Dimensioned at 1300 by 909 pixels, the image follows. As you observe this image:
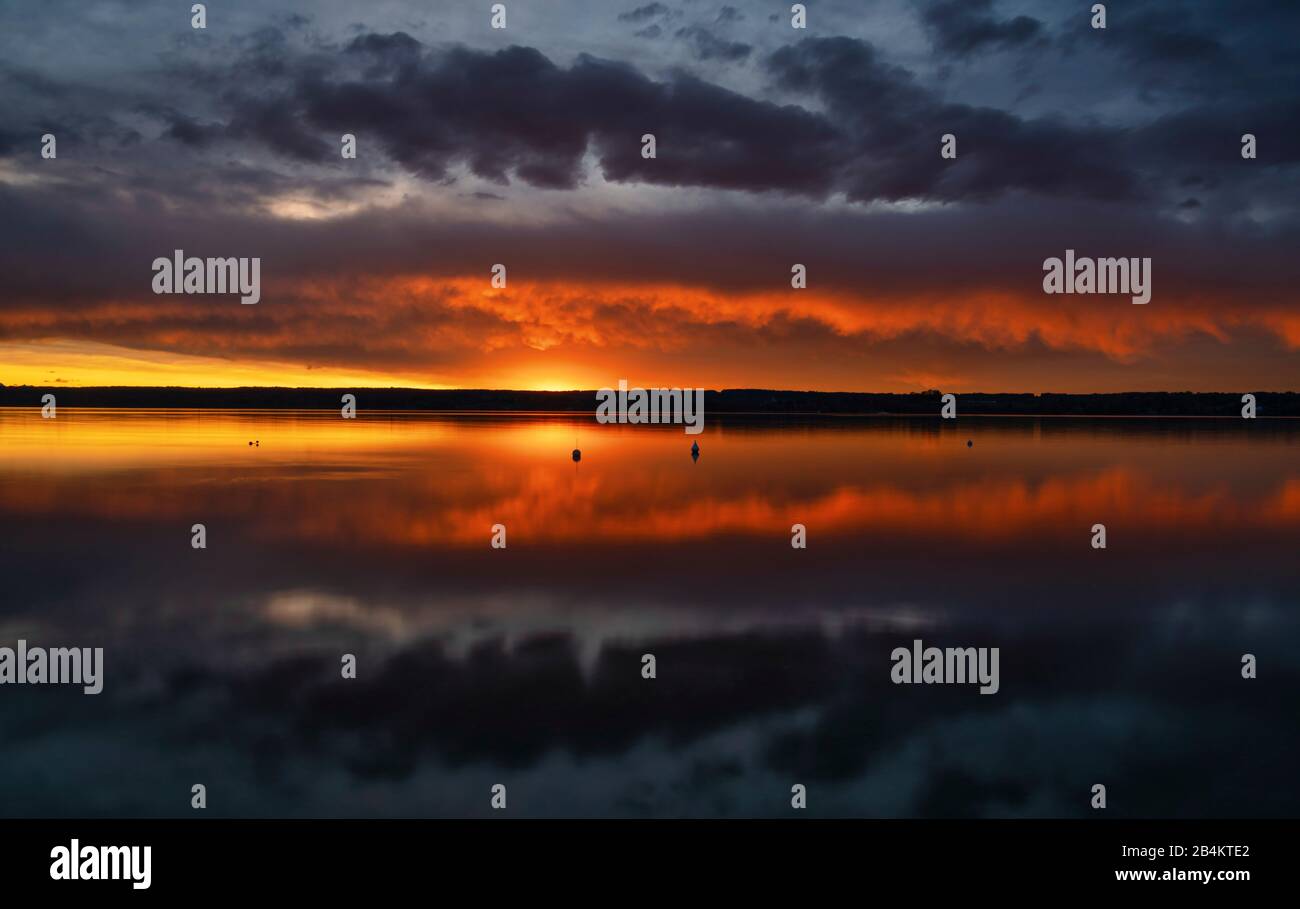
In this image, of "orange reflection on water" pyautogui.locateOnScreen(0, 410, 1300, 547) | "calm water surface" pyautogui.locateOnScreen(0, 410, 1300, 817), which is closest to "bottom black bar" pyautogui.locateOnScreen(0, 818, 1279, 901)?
"calm water surface" pyautogui.locateOnScreen(0, 410, 1300, 817)

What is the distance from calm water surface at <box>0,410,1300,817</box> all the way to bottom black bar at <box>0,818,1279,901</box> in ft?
1.29

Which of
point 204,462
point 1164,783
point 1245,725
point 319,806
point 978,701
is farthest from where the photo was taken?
point 204,462

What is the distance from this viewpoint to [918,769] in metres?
9.34

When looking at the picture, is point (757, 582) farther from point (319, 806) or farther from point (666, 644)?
point (319, 806)

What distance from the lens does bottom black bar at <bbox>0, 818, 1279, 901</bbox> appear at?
726cm

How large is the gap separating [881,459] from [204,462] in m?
39.1

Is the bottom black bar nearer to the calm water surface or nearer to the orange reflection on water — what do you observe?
the calm water surface

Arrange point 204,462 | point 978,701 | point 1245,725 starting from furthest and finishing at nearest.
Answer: point 204,462 → point 978,701 → point 1245,725

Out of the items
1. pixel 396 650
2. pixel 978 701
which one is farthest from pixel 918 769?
pixel 396 650

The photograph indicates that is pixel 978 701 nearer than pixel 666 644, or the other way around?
pixel 978 701
